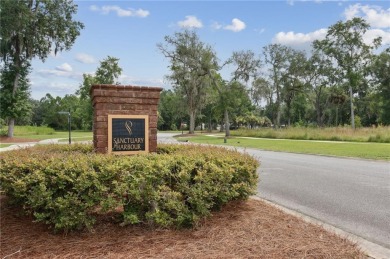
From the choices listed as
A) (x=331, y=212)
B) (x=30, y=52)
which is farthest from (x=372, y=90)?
(x=331, y=212)

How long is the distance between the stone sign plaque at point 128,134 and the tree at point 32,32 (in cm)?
2964

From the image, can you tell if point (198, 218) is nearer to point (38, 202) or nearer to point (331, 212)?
point (38, 202)

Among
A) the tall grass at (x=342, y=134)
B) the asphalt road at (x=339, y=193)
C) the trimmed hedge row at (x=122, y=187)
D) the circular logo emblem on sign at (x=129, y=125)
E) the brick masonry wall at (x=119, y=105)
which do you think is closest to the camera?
the trimmed hedge row at (x=122, y=187)

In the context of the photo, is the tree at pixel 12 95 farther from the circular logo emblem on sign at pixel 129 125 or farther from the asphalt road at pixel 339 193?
the circular logo emblem on sign at pixel 129 125

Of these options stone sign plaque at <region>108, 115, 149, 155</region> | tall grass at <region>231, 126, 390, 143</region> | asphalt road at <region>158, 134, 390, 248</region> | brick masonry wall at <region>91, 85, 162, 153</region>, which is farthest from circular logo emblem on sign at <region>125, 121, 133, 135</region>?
tall grass at <region>231, 126, 390, 143</region>

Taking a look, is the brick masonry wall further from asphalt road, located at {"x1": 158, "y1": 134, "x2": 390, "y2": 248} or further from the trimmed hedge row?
asphalt road, located at {"x1": 158, "y1": 134, "x2": 390, "y2": 248}

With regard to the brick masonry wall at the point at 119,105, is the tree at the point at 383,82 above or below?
above

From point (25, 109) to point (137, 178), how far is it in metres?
33.5

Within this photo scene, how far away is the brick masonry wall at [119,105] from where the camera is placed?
18.9ft

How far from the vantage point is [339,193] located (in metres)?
7.44

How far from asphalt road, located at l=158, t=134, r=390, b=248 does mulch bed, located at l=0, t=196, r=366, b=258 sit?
110 centimetres

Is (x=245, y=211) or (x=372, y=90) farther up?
(x=372, y=90)

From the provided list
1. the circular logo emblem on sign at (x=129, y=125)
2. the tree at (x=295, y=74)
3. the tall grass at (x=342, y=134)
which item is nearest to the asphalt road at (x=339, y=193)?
the circular logo emblem on sign at (x=129, y=125)

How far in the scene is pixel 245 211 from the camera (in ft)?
15.8
